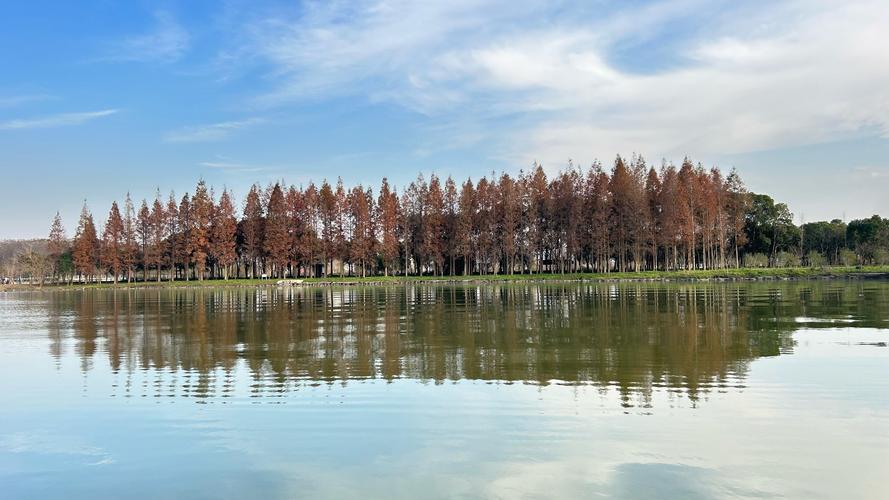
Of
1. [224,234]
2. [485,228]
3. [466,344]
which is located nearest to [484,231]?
[485,228]

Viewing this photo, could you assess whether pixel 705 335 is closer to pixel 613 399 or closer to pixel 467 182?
pixel 613 399

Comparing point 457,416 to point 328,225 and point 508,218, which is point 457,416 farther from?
point 328,225

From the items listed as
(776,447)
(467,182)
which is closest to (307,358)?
(776,447)

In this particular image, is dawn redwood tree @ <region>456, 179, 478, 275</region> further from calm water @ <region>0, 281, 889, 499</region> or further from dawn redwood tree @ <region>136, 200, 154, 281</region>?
calm water @ <region>0, 281, 889, 499</region>

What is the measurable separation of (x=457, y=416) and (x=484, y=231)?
9005cm

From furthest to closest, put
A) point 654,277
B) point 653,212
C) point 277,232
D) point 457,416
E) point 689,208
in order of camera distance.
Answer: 1. point 277,232
2. point 653,212
3. point 689,208
4. point 654,277
5. point 457,416

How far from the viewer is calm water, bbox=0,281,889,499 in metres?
8.23

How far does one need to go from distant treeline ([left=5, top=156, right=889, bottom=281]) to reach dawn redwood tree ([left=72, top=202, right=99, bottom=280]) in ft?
0.65

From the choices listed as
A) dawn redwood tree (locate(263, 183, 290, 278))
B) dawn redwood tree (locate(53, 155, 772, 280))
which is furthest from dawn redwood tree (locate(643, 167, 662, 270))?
dawn redwood tree (locate(263, 183, 290, 278))

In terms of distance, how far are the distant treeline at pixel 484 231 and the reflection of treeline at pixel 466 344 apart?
6012 cm

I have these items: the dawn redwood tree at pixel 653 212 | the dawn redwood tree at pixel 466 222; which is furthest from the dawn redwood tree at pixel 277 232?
the dawn redwood tree at pixel 653 212

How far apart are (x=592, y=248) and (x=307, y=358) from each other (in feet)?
269

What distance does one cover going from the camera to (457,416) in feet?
37.2

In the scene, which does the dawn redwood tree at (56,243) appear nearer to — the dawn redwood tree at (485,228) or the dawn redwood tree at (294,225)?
the dawn redwood tree at (485,228)
